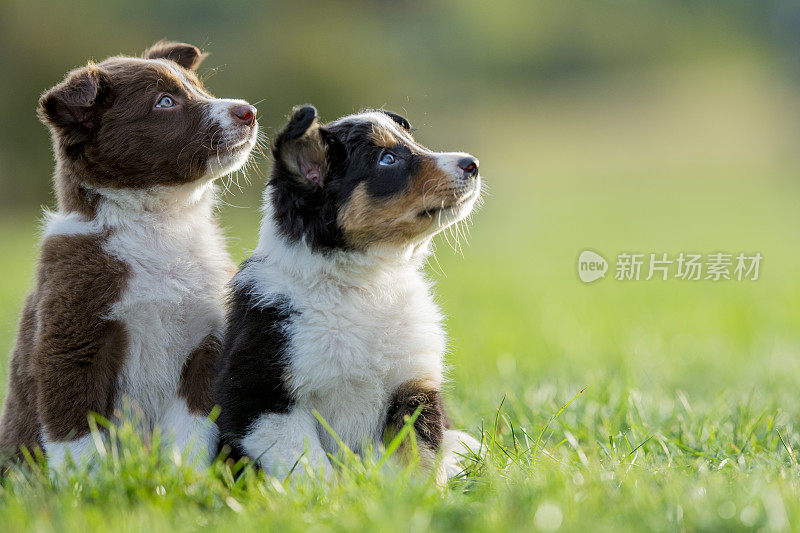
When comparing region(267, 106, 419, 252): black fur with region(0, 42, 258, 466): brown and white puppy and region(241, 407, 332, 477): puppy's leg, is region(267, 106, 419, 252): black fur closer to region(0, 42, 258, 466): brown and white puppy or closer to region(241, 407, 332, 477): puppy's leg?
region(0, 42, 258, 466): brown and white puppy

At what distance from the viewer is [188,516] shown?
2.72 metres

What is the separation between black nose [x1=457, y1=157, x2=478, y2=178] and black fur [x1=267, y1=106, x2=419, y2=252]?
18 centimetres

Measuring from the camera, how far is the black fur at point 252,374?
3.23 metres

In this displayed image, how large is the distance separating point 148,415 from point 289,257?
2.74 ft

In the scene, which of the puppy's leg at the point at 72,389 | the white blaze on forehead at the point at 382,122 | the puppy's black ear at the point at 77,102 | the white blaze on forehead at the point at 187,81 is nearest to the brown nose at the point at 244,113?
the white blaze on forehead at the point at 187,81

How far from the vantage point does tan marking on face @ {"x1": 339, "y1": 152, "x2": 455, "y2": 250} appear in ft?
11.4

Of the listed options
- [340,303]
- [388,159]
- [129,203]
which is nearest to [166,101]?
[129,203]

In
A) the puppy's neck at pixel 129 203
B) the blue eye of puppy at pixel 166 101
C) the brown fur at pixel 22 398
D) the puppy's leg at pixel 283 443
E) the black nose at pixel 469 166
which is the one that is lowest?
the brown fur at pixel 22 398

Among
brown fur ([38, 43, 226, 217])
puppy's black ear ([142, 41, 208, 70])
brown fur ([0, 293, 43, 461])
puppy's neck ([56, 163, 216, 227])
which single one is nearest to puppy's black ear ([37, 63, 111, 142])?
brown fur ([38, 43, 226, 217])

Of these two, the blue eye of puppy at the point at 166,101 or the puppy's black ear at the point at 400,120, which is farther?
the puppy's black ear at the point at 400,120

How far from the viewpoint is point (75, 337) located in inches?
131

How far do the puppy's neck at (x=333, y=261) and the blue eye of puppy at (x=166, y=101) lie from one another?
25.8 inches

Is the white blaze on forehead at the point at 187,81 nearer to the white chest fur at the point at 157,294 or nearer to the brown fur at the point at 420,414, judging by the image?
the white chest fur at the point at 157,294

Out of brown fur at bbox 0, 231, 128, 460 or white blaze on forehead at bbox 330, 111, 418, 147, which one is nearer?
brown fur at bbox 0, 231, 128, 460
